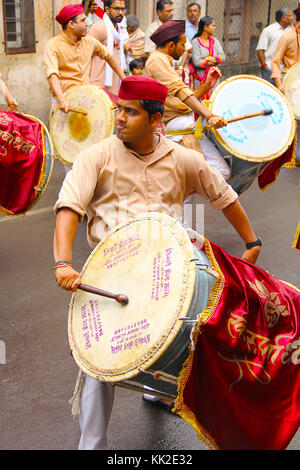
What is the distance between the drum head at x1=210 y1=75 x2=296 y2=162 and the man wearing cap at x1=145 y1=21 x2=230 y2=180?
0.15 metres

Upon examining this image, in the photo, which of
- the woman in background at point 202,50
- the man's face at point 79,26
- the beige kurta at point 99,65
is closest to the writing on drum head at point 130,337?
the man's face at point 79,26

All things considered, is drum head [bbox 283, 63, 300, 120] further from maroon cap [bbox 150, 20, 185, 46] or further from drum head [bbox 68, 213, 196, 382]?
drum head [bbox 68, 213, 196, 382]

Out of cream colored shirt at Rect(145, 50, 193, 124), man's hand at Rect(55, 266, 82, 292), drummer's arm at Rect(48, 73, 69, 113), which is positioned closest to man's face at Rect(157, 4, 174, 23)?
drummer's arm at Rect(48, 73, 69, 113)

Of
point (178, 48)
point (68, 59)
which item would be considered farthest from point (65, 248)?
point (68, 59)

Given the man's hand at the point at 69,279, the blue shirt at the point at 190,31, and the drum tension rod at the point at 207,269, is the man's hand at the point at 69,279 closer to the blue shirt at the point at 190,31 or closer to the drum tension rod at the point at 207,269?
the drum tension rod at the point at 207,269

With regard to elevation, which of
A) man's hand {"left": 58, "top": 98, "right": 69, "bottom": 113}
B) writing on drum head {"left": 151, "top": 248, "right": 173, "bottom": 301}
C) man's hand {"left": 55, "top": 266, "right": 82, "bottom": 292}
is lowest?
man's hand {"left": 58, "top": 98, "right": 69, "bottom": 113}

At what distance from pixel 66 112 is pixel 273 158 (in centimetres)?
200

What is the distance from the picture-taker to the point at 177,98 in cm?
607

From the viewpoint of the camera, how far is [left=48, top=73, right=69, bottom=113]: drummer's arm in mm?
6430

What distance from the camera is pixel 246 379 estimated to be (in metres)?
2.58

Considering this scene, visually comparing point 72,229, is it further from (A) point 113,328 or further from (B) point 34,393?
(B) point 34,393

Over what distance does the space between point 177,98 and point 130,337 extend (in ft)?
12.9

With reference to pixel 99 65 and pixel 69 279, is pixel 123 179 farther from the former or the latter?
pixel 99 65

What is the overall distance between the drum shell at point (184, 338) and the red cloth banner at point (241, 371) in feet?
0.09
